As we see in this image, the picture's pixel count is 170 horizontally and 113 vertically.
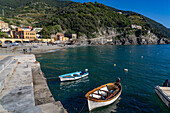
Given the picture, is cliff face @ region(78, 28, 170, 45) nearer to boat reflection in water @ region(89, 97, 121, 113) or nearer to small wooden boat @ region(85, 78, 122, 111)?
small wooden boat @ region(85, 78, 122, 111)

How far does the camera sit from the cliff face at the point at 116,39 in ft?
441

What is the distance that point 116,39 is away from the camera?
150m

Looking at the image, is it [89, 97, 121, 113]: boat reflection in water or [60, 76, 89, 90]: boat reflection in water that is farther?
[60, 76, 89, 90]: boat reflection in water

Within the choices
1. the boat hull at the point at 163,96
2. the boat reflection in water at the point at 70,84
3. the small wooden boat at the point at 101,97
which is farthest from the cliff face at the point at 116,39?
the boat hull at the point at 163,96

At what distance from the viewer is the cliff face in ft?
441

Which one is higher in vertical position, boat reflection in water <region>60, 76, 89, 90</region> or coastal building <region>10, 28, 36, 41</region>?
coastal building <region>10, 28, 36, 41</region>

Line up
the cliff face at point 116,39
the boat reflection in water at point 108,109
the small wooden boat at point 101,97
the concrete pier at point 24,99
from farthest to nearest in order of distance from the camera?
the cliff face at point 116,39, the boat reflection in water at point 108,109, the small wooden boat at point 101,97, the concrete pier at point 24,99

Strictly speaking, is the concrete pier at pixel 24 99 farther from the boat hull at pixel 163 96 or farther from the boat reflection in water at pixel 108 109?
the boat hull at pixel 163 96

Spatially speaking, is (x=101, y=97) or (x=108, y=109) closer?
(x=108, y=109)

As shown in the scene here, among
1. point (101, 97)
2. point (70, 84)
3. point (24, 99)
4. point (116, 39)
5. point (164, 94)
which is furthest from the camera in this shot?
point (116, 39)

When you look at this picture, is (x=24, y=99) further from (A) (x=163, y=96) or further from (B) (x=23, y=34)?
(B) (x=23, y=34)

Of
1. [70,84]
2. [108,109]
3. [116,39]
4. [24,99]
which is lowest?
[108,109]

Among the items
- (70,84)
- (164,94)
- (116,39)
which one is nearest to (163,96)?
(164,94)

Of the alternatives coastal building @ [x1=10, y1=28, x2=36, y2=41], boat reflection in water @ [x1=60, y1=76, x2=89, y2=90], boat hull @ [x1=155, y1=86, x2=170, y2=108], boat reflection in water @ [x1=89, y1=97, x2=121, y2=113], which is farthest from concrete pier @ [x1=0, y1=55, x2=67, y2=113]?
coastal building @ [x1=10, y1=28, x2=36, y2=41]
